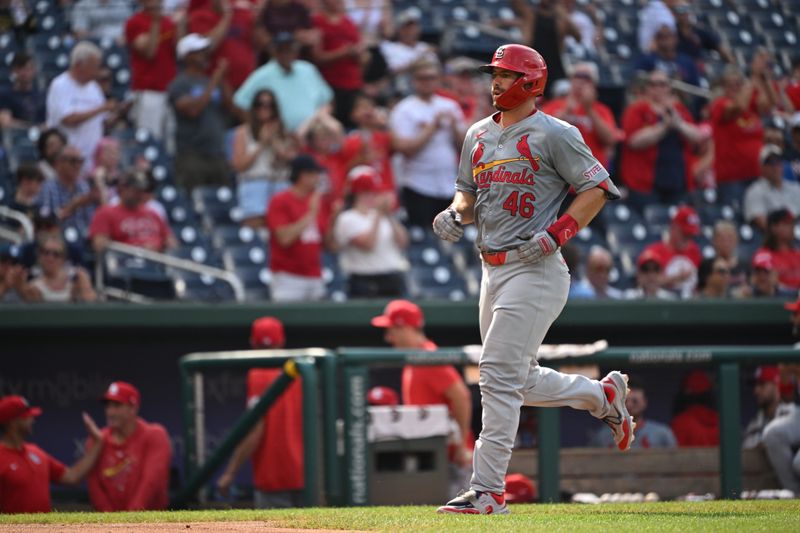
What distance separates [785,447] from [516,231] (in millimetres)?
2808

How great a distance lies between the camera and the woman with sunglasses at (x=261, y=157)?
991 cm

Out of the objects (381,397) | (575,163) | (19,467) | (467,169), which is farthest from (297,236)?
(575,163)

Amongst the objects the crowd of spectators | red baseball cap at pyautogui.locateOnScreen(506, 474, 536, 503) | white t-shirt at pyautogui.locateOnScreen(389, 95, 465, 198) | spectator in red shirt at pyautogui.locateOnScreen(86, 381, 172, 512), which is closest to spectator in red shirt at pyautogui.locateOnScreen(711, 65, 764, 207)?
the crowd of spectators

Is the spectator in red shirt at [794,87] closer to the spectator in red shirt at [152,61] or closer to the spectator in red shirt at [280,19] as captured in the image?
the spectator in red shirt at [280,19]

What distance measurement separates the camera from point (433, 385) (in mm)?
7430

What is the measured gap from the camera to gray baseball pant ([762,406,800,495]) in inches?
272

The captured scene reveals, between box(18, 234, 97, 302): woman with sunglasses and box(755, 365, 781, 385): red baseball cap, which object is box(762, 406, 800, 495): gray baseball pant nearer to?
box(755, 365, 781, 385): red baseball cap

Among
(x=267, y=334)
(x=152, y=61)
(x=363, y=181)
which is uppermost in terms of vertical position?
(x=152, y=61)

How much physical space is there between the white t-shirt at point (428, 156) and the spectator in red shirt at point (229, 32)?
4.26 feet

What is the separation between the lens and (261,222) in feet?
32.5

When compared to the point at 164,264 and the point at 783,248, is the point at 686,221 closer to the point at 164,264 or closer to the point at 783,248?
the point at 783,248

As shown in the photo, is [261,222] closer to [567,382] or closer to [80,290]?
[80,290]

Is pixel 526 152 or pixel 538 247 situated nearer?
pixel 538 247

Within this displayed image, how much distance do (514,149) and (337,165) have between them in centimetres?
533
